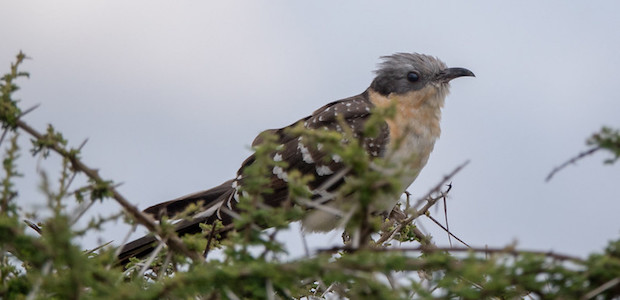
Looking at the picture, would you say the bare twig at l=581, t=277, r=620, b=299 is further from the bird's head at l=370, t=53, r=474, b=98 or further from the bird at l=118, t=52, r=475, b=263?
the bird's head at l=370, t=53, r=474, b=98

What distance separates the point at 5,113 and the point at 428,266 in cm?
132

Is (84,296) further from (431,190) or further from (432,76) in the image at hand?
(432,76)

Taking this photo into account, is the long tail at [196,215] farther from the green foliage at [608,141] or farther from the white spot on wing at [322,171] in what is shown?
the green foliage at [608,141]

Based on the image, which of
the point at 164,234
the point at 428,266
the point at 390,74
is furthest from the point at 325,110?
the point at 428,266

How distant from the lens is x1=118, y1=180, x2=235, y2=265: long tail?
4.05m

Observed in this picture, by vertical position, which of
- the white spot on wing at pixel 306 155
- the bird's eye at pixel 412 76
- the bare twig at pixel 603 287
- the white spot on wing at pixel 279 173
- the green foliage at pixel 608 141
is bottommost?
the bare twig at pixel 603 287

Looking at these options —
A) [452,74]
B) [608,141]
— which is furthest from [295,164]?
[608,141]

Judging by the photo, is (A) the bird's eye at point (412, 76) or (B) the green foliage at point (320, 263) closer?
(B) the green foliage at point (320, 263)

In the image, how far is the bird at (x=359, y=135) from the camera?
4.76 meters

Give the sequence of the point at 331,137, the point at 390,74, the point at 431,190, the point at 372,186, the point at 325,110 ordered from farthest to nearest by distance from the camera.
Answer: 1. the point at 390,74
2. the point at 325,110
3. the point at 431,190
4. the point at 331,137
5. the point at 372,186

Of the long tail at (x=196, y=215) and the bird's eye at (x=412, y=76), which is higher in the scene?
the bird's eye at (x=412, y=76)

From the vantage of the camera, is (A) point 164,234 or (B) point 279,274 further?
(A) point 164,234

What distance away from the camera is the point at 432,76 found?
5.59 meters

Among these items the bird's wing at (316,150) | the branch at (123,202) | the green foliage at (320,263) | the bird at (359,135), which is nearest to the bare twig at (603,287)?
the green foliage at (320,263)
